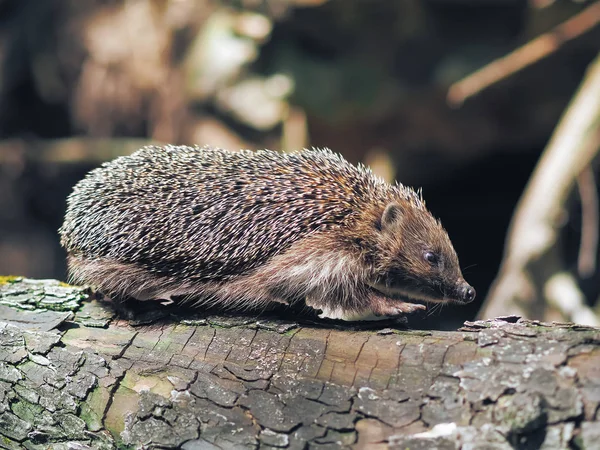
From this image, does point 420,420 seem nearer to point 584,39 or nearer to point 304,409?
point 304,409

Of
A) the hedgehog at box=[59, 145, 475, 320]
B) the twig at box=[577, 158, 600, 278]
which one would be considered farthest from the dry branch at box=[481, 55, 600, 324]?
the hedgehog at box=[59, 145, 475, 320]

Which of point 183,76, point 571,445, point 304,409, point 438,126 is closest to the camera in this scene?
point 571,445

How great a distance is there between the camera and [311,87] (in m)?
12.4

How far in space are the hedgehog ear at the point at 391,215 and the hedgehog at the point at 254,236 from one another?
0.01 m

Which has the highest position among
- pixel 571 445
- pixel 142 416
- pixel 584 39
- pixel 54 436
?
pixel 584 39

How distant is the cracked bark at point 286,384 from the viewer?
373cm

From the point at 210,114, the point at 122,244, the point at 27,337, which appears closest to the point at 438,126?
the point at 210,114

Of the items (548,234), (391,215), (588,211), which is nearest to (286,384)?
(391,215)

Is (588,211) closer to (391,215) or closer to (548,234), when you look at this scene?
(548,234)

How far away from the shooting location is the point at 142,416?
4383 millimetres

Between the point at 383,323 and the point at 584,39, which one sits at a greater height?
the point at 584,39

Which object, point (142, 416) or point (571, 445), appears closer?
point (571, 445)

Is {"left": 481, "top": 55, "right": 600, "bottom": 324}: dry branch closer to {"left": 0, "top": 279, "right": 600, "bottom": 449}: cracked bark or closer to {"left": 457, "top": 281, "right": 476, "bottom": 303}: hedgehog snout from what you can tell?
{"left": 457, "top": 281, "right": 476, "bottom": 303}: hedgehog snout

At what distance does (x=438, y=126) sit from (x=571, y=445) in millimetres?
10028
